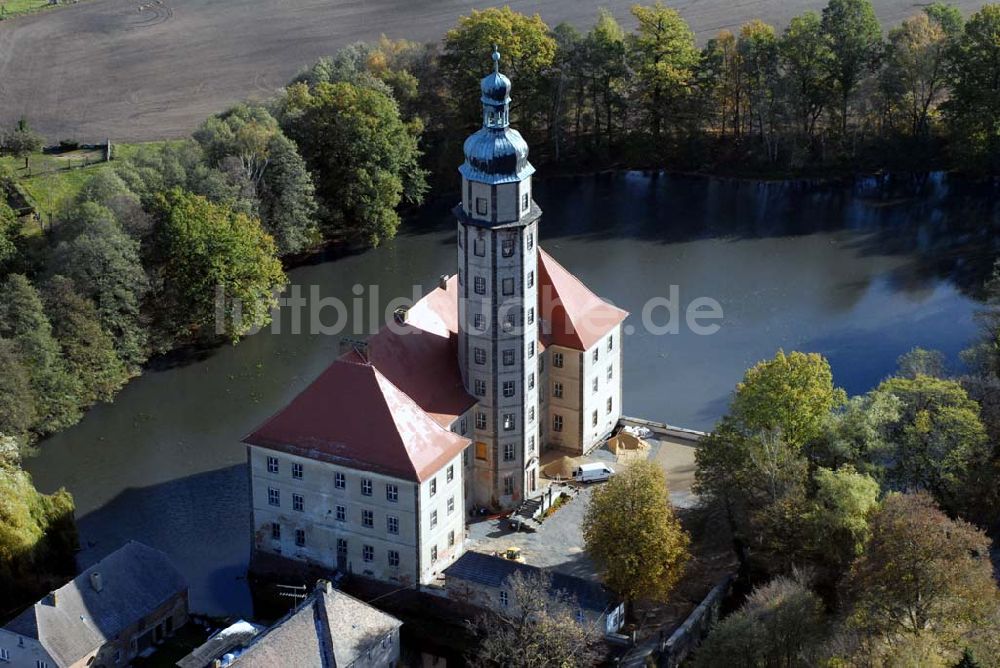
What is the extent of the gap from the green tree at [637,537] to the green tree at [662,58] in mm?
80631

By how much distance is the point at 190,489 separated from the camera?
104 metres

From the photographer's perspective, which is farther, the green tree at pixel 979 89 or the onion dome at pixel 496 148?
the green tree at pixel 979 89

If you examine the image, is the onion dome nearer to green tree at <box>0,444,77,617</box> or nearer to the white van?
the white van

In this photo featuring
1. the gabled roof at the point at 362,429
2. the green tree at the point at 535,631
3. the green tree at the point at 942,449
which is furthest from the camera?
the green tree at the point at 942,449

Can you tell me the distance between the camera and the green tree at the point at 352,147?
5507 inches

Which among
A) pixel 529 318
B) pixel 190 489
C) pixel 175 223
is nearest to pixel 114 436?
pixel 190 489

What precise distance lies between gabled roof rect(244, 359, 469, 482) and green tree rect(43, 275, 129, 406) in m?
27.4

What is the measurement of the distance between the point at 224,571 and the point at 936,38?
9383cm

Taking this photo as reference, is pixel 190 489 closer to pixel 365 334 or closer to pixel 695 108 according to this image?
pixel 365 334

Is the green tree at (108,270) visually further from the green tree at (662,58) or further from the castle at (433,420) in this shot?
the green tree at (662,58)

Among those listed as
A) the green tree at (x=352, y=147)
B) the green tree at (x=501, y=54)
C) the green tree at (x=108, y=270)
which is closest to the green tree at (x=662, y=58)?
the green tree at (x=501, y=54)

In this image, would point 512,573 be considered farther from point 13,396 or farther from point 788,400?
point 13,396

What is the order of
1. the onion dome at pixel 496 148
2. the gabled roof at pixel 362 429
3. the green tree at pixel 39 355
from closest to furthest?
1. the onion dome at pixel 496 148
2. the gabled roof at pixel 362 429
3. the green tree at pixel 39 355

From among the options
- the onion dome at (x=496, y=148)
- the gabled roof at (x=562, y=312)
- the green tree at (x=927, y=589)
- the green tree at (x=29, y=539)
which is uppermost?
the onion dome at (x=496, y=148)
